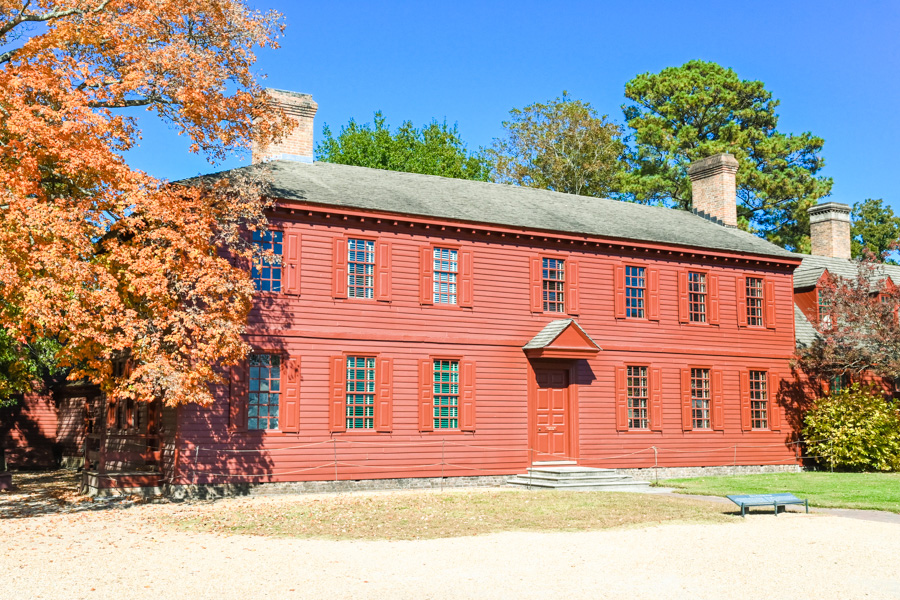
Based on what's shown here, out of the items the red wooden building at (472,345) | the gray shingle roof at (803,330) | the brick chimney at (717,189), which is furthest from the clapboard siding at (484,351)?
the brick chimney at (717,189)

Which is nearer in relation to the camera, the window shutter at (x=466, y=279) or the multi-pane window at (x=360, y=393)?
the multi-pane window at (x=360, y=393)

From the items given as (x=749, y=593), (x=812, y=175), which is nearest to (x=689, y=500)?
(x=749, y=593)

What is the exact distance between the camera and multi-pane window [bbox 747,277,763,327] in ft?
83.2

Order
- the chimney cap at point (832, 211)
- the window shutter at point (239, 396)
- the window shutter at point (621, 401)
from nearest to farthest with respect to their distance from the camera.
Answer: the window shutter at point (239, 396), the window shutter at point (621, 401), the chimney cap at point (832, 211)

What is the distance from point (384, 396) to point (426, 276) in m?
3.05

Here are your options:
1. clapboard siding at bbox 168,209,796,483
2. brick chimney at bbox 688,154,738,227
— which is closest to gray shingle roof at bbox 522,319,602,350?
clapboard siding at bbox 168,209,796,483

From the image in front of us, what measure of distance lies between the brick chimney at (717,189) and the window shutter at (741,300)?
3734 mm

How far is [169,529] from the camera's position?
13.2 meters

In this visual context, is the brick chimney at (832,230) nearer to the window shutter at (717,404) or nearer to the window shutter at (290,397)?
the window shutter at (717,404)

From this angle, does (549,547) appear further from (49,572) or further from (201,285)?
(201,285)

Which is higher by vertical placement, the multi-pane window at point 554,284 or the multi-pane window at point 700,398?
the multi-pane window at point 554,284

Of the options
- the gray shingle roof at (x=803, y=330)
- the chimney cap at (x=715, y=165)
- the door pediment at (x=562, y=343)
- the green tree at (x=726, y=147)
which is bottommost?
the door pediment at (x=562, y=343)

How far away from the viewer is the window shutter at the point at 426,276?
20.3 meters

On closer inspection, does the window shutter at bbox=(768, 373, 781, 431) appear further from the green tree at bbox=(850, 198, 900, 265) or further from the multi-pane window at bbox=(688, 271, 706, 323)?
the green tree at bbox=(850, 198, 900, 265)
